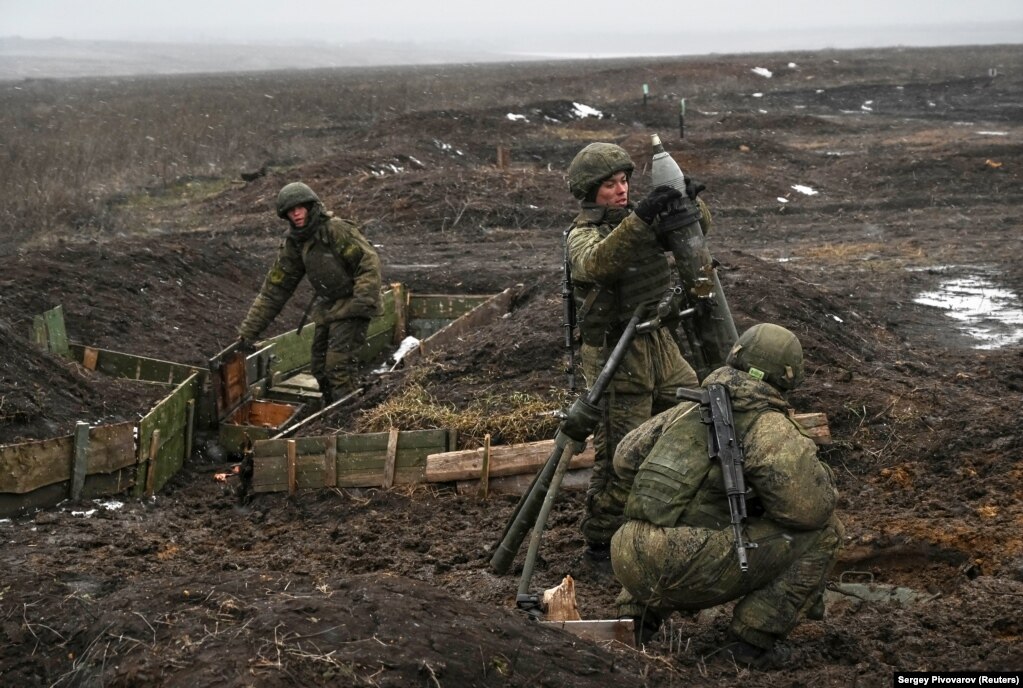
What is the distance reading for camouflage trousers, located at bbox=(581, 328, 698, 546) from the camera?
667cm

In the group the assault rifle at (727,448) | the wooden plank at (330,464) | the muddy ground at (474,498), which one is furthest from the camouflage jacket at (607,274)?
the wooden plank at (330,464)

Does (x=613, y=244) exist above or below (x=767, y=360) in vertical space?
above

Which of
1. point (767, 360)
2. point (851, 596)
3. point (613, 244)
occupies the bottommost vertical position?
point (851, 596)

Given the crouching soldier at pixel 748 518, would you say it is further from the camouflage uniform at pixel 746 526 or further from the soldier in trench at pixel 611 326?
the soldier in trench at pixel 611 326

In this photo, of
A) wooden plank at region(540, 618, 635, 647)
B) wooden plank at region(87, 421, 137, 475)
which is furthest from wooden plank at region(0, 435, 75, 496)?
wooden plank at region(540, 618, 635, 647)

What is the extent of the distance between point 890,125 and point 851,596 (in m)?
32.3

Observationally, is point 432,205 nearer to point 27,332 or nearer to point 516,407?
point 27,332

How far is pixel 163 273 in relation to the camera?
14.7 m

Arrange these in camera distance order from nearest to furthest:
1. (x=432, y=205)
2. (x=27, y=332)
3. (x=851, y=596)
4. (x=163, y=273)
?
(x=851, y=596) → (x=27, y=332) → (x=163, y=273) → (x=432, y=205)

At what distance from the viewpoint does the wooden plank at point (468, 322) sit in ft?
36.0

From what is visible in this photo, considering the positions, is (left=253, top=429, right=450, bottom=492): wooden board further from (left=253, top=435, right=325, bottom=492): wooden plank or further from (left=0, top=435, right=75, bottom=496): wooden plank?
(left=0, top=435, right=75, bottom=496): wooden plank

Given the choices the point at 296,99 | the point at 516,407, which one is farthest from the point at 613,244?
the point at 296,99

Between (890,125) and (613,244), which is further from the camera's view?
(890,125)

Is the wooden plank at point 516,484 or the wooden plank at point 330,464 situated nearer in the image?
the wooden plank at point 516,484
